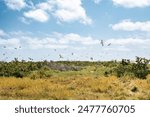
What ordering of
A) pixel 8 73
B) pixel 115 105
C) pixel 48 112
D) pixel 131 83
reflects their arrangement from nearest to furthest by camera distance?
pixel 48 112 → pixel 115 105 → pixel 131 83 → pixel 8 73

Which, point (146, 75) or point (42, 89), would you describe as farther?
point (146, 75)

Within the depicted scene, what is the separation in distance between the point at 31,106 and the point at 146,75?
18.0m

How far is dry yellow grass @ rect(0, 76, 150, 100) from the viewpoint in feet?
73.7

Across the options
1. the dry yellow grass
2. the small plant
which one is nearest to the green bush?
the small plant

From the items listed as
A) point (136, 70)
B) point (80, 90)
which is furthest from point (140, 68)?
point (80, 90)

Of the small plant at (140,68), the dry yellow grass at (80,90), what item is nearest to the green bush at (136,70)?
the small plant at (140,68)

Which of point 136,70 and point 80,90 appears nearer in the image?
point 80,90

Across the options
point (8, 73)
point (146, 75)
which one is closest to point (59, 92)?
point (146, 75)

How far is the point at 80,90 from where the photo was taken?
24.8 meters

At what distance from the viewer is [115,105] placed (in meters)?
17.9

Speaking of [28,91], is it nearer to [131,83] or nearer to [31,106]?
[31,106]

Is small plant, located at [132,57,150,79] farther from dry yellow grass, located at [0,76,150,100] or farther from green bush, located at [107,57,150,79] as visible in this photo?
dry yellow grass, located at [0,76,150,100]

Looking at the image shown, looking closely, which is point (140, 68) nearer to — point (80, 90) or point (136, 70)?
point (136, 70)

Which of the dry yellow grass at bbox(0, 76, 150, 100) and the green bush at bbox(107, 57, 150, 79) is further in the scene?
the green bush at bbox(107, 57, 150, 79)
